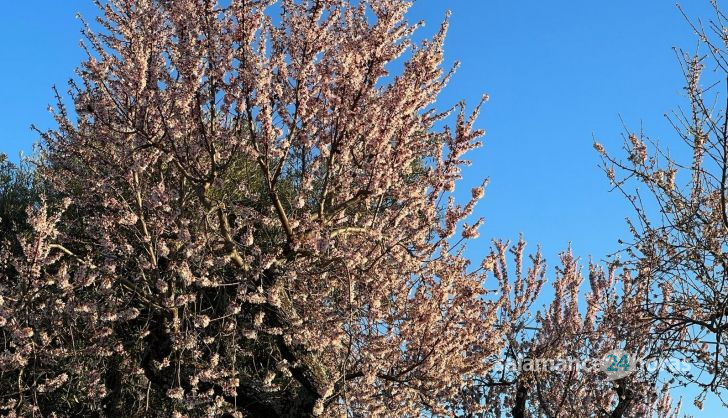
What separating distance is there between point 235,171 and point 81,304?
11.7 feet

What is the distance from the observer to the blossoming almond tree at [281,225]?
20.0 ft

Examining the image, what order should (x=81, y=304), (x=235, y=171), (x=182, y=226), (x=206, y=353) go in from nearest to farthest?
1. (x=182, y=226)
2. (x=81, y=304)
3. (x=206, y=353)
4. (x=235, y=171)

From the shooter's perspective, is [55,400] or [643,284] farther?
[55,400]

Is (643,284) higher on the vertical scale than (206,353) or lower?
higher

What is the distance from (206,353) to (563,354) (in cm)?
425

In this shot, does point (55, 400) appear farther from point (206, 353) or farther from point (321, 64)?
point (321, 64)

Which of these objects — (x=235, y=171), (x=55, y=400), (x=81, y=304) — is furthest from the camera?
(x=235, y=171)

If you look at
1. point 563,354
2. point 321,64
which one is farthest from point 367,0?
point 563,354

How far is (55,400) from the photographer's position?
849cm

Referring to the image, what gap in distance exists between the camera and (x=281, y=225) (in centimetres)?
672

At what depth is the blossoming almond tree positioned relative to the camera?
611cm

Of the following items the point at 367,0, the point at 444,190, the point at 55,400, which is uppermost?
the point at 367,0

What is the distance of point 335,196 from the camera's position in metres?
7.00

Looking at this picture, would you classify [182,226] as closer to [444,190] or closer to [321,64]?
[321,64]
